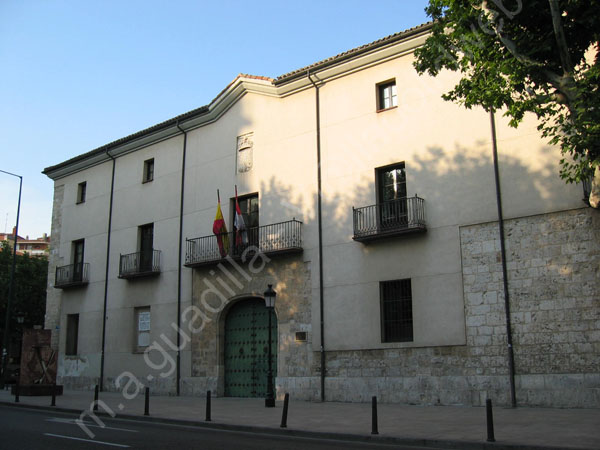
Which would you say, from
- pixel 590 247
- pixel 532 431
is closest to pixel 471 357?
pixel 590 247

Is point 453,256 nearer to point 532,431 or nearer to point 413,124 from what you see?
point 413,124

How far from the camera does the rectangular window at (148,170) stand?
968 inches

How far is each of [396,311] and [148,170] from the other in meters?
13.3

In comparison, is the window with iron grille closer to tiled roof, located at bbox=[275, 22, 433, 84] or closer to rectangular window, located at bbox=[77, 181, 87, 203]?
tiled roof, located at bbox=[275, 22, 433, 84]

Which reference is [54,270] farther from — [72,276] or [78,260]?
[72,276]

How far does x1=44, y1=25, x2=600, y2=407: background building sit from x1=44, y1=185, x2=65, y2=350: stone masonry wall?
50.9 inches

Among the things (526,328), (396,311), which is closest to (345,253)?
(396,311)

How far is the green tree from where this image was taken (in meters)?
39.6

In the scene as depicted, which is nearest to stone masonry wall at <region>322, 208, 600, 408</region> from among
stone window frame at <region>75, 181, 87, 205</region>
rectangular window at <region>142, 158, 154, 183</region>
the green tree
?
rectangular window at <region>142, 158, 154, 183</region>

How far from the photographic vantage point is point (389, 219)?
1703 centimetres

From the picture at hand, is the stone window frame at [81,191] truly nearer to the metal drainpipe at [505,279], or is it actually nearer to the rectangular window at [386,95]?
the rectangular window at [386,95]

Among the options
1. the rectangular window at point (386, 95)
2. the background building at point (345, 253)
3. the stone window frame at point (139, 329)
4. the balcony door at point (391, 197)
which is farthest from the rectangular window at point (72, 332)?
the rectangular window at point (386, 95)

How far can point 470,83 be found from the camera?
11.3 meters

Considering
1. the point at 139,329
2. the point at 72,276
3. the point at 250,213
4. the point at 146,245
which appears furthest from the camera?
the point at 72,276
